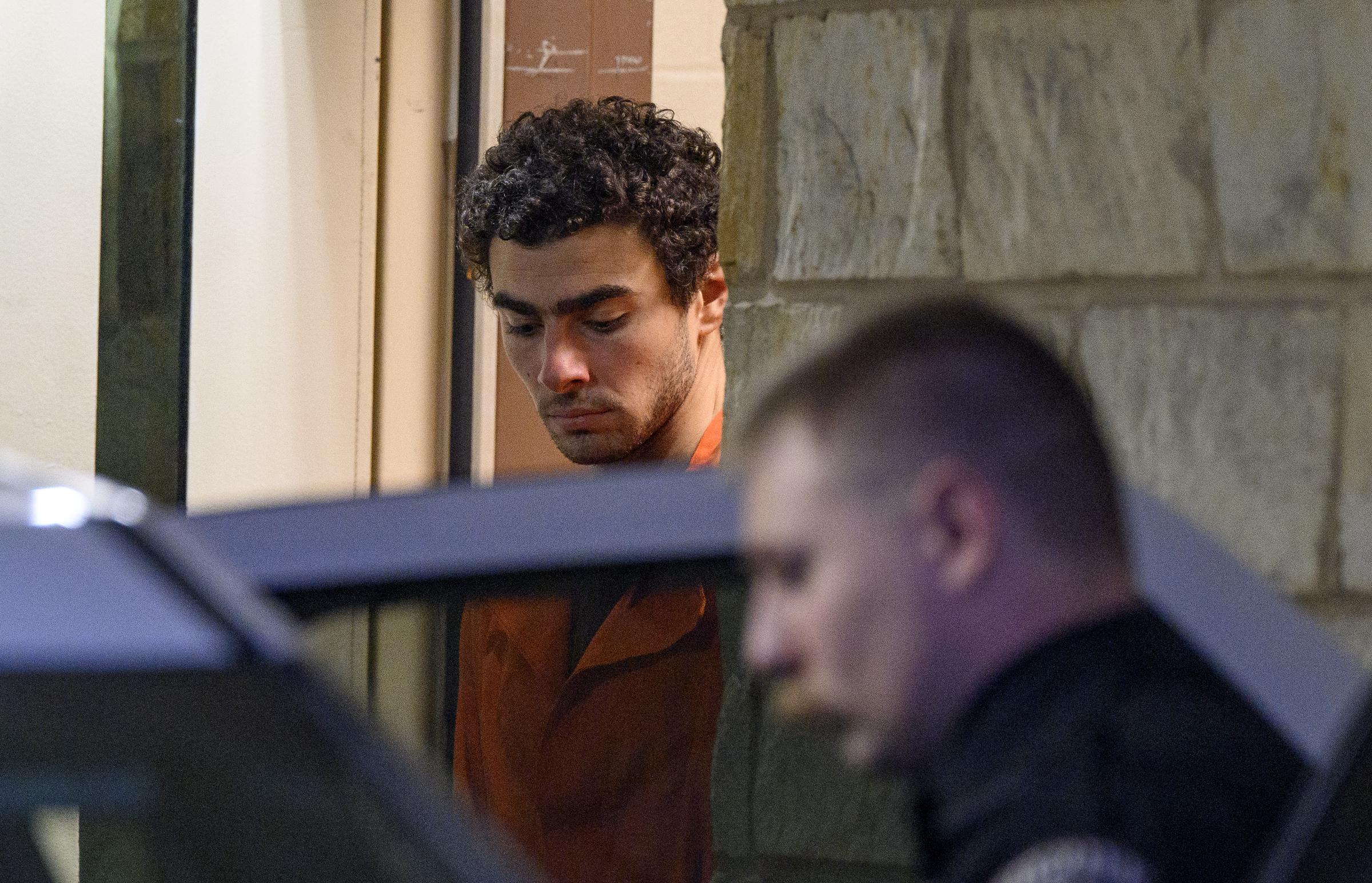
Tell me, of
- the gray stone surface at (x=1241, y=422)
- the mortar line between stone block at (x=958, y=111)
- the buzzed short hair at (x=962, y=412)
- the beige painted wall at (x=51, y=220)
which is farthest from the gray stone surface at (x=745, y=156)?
the beige painted wall at (x=51, y=220)

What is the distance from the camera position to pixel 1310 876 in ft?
2.74

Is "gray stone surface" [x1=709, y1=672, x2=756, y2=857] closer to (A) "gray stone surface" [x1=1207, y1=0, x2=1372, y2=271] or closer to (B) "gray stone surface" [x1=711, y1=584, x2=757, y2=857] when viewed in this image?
(B) "gray stone surface" [x1=711, y1=584, x2=757, y2=857]

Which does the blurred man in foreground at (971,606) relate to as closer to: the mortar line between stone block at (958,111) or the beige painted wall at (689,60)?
the mortar line between stone block at (958,111)

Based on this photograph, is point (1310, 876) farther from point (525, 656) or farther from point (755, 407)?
point (525, 656)

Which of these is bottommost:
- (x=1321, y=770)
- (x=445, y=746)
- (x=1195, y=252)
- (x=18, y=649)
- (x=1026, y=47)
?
(x=445, y=746)

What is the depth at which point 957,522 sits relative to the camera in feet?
2.46

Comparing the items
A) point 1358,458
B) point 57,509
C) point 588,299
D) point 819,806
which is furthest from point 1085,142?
point 57,509

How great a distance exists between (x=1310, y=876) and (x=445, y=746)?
1.18m

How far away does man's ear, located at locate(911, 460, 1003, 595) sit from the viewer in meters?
0.74

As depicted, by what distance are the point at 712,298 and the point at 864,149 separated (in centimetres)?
89

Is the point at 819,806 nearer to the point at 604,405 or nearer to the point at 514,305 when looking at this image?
the point at 604,405

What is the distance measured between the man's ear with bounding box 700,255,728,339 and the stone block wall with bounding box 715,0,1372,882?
0.79m

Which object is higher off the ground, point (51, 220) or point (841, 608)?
point (51, 220)

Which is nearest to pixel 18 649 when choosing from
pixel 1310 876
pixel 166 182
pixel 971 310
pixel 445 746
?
pixel 971 310
